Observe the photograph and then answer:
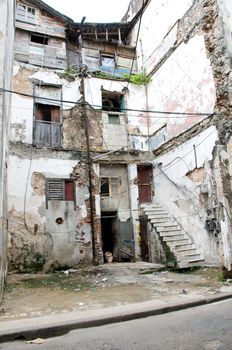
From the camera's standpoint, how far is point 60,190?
12.1 meters

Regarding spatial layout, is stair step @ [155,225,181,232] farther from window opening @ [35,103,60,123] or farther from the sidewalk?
window opening @ [35,103,60,123]

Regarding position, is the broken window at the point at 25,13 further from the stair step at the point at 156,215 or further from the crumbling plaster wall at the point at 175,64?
the stair step at the point at 156,215

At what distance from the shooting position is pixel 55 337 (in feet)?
13.2

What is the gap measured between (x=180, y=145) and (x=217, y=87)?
8.81 ft

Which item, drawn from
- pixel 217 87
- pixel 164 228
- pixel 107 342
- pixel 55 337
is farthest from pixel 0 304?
pixel 217 87

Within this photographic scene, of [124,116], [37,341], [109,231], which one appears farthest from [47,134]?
[37,341]

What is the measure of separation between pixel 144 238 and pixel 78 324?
8150 millimetres

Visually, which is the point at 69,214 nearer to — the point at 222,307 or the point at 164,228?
the point at 164,228

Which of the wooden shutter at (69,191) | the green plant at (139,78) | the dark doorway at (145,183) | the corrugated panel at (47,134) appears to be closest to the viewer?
the wooden shutter at (69,191)

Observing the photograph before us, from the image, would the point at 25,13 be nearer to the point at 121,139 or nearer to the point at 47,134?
the point at 47,134

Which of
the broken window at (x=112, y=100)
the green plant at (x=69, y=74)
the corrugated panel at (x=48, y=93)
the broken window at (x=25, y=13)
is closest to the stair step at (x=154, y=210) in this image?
the broken window at (x=112, y=100)

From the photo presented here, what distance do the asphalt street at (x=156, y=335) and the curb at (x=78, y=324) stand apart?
0.38 ft

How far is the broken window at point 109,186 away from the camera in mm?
13281

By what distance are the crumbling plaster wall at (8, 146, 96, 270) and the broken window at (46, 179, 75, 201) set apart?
0.67 feet
